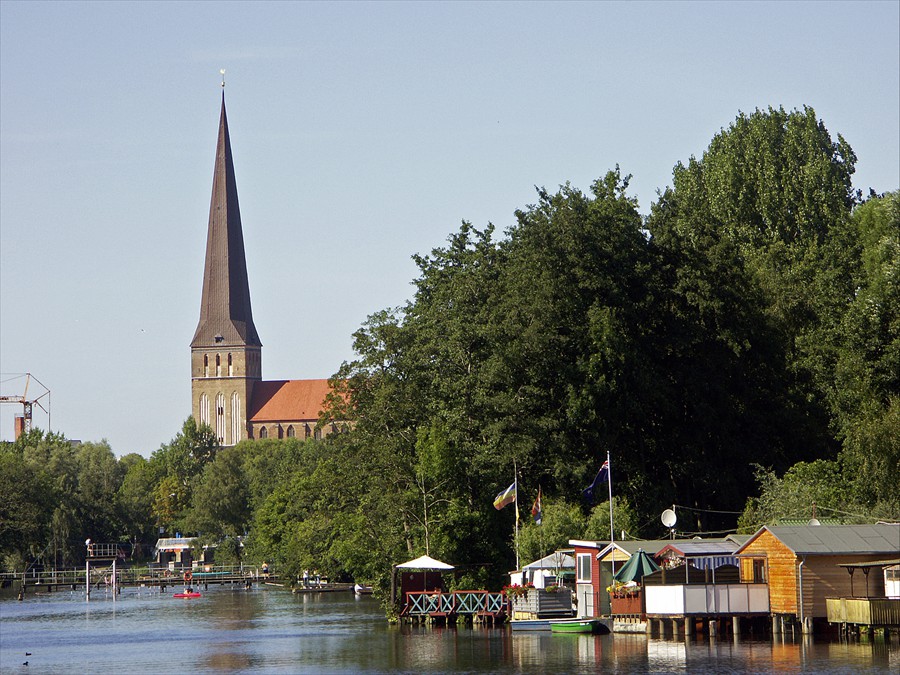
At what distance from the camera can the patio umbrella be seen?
4981 cm

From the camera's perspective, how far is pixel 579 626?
52.4 metres

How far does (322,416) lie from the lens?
8112 cm

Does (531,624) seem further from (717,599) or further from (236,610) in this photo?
(236,610)

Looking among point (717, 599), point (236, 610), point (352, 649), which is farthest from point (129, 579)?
point (717, 599)

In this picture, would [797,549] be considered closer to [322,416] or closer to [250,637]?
[250,637]

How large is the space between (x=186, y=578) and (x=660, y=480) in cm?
6672

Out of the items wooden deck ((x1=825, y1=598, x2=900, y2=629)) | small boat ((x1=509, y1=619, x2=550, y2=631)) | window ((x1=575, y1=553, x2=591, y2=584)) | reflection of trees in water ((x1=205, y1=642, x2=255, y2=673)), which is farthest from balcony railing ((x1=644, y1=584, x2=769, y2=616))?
reflection of trees in water ((x1=205, y1=642, x2=255, y2=673))

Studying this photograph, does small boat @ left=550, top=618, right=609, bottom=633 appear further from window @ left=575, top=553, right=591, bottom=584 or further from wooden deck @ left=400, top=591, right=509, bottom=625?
wooden deck @ left=400, top=591, right=509, bottom=625

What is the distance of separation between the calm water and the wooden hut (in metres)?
2.37

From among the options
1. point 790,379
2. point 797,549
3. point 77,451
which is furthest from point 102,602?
point 77,451

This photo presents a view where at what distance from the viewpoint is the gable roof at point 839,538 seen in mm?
46750

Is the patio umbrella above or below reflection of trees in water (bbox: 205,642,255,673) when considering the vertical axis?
above

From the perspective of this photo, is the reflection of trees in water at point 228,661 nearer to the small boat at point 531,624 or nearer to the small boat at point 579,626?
the small boat at point 531,624

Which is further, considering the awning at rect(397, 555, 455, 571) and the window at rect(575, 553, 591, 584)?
the awning at rect(397, 555, 455, 571)
